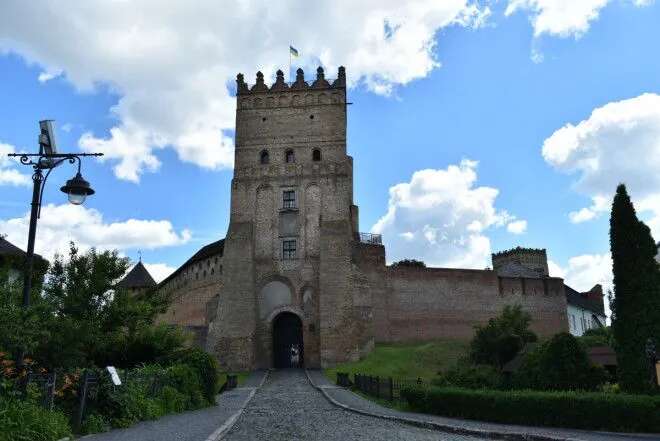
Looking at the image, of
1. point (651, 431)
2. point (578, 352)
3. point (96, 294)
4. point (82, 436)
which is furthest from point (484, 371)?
point (82, 436)

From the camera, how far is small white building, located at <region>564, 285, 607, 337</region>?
58162mm

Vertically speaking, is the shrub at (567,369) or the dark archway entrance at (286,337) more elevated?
the dark archway entrance at (286,337)

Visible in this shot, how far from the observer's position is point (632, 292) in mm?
16953

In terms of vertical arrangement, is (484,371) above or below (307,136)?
below

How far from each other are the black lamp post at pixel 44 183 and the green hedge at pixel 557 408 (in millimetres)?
11459

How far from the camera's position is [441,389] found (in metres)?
18.3

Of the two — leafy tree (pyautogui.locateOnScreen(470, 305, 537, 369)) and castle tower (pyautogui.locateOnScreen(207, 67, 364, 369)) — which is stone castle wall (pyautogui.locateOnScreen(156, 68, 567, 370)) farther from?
leafy tree (pyautogui.locateOnScreen(470, 305, 537, 369))

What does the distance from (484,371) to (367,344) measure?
47.3 feet

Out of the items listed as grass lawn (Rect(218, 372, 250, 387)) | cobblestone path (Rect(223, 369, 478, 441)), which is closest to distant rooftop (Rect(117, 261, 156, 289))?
grass lawn (Rect(218, 372, 250, 387))

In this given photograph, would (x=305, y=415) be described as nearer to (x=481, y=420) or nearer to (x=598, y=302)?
(x=481, y=420)

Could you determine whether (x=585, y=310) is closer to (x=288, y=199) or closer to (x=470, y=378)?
(x=288, y=199)

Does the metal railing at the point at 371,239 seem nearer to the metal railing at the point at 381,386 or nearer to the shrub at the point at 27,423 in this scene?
the metal railing at the point at 381,386

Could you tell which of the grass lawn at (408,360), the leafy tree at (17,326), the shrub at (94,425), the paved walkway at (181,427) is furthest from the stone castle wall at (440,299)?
the leafy tree at (17,326)

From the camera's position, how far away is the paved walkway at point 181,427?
40.5 feet
